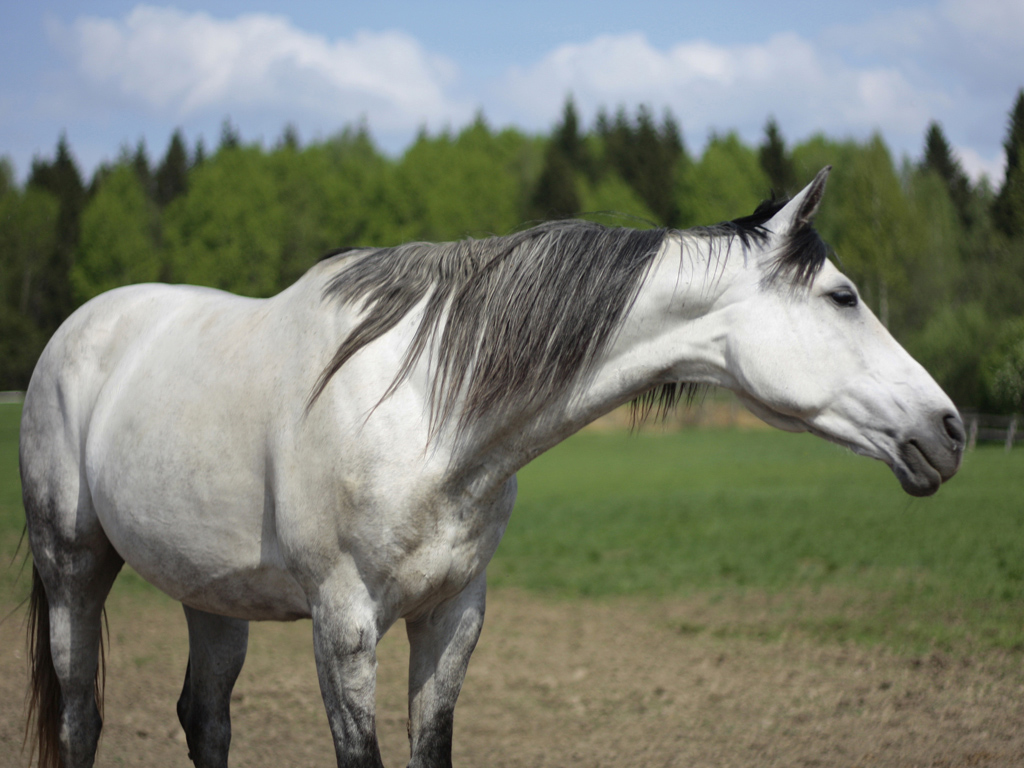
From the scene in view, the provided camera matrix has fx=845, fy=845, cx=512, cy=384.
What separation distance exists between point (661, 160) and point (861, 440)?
2190 inches

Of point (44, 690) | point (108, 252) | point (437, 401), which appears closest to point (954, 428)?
point (437, 401)

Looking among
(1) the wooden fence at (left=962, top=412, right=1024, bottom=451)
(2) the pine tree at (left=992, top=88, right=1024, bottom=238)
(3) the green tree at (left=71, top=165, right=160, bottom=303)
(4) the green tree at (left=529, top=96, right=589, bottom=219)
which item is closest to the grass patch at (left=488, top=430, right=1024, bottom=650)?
(1) the wooden fence at (left=962, top=412, right=1024, bottom=451)

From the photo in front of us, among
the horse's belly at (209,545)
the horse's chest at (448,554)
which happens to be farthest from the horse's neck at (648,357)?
the horse's belly at (209,545)

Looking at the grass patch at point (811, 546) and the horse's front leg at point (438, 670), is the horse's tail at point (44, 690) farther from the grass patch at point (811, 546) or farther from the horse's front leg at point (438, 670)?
the grass patch at point (811, 546)

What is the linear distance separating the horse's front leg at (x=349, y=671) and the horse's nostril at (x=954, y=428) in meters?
1.45

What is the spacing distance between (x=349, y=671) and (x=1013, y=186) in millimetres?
5231

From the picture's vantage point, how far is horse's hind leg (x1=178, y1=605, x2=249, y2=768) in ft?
9.80

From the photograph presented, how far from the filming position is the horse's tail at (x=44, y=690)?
3076 millimetres

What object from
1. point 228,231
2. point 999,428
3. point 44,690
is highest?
point 44,690

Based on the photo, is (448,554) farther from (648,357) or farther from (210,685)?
(210,685)

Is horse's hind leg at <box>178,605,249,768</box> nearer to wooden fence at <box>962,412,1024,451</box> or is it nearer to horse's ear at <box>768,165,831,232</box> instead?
horse's ear at <box>768,165,831,232</box>

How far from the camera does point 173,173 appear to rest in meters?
51.0

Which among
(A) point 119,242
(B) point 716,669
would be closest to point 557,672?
(B) point 716,669

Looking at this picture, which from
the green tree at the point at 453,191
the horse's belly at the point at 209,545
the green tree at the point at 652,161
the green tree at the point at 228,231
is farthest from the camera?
the green tree at the point at 652,161
